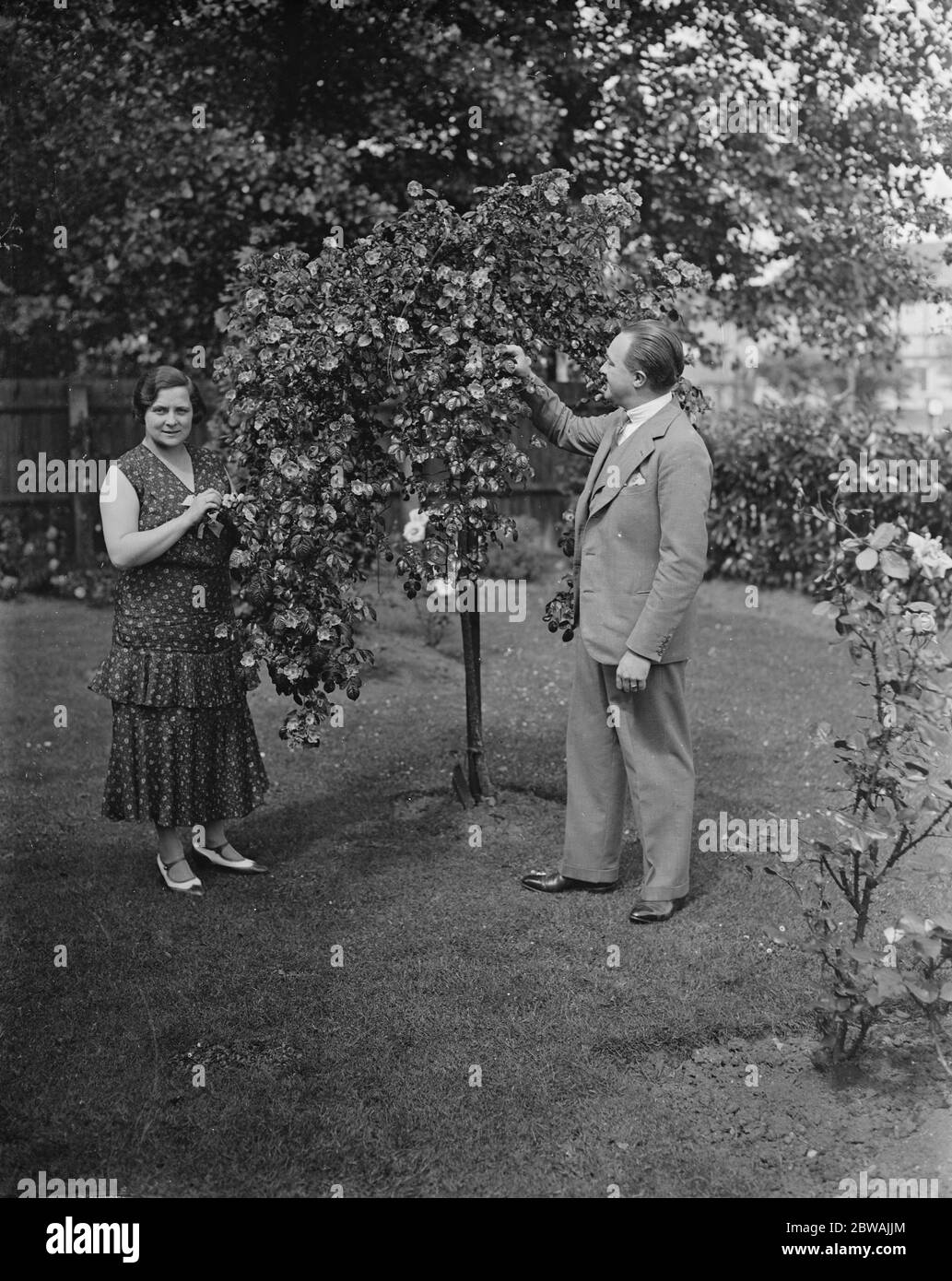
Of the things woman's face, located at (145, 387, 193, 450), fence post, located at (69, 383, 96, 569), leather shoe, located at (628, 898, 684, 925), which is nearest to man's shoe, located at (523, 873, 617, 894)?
leather shoe, located at (628, 898, 684, 925)

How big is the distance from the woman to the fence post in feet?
23.6

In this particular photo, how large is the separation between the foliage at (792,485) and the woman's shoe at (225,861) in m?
7.30

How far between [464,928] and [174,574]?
1.74m

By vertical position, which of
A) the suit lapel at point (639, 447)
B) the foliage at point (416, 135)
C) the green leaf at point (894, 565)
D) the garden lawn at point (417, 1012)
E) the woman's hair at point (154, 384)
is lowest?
the garden lawn at point (417, 1012)

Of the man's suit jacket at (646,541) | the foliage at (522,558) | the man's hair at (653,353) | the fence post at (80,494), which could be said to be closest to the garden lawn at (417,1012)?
the man's suit jacket at (646,541)

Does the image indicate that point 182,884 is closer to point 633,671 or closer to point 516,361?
point 633,671

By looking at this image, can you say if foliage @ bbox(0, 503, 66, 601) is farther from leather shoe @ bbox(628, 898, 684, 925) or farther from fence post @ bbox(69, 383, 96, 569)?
leather shoe @ bbox(628, 898, 684, 925)

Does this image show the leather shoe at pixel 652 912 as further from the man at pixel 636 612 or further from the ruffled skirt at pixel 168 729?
Result: the ruffled skirt at pixel 168 729

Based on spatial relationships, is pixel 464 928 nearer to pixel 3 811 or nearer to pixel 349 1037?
pixel 349 1037

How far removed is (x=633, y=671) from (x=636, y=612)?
0.81 ft

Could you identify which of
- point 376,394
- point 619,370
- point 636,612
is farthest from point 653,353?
point 376,394

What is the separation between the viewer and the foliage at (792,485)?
455 inches

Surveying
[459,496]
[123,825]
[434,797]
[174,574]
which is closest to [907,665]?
[459,496]

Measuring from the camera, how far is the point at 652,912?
4.97 meters
